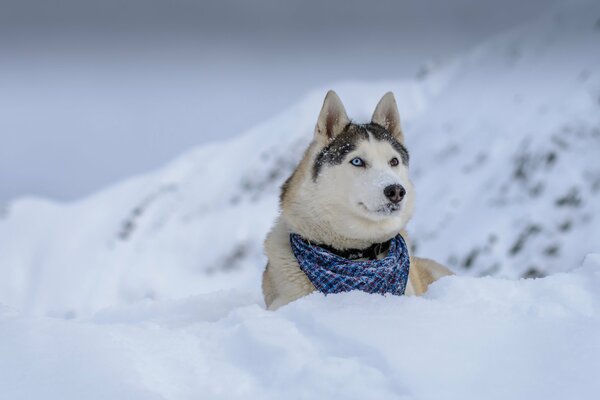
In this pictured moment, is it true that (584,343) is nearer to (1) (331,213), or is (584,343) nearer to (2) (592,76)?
(1) (331,213)

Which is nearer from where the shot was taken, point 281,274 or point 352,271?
point 352,271

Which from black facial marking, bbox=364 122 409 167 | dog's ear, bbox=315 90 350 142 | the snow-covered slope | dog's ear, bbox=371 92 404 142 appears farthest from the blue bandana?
the snow-covered slope

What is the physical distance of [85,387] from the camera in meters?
3.71

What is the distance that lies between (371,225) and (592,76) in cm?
7162

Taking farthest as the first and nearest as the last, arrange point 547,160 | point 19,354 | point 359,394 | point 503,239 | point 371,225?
point 547,160 → point 503,239 → point 371,225 → point 19,354 → point 359,394

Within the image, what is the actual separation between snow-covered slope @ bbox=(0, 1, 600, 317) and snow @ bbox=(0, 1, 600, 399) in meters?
0.35

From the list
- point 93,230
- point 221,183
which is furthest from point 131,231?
point 221,183

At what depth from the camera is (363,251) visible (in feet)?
20.5

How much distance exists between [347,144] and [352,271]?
1295 mm

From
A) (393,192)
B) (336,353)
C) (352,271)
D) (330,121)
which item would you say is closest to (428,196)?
(330,121)

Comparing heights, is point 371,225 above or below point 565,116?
above

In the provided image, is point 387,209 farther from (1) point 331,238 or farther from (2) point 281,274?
(2) point 281,274

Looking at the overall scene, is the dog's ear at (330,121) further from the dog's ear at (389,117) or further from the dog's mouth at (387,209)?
the dog's mouth at (387,209)

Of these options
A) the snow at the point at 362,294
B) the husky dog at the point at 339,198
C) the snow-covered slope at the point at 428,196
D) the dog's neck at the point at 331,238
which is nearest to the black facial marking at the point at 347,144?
the husky dog at the point at 339,198
